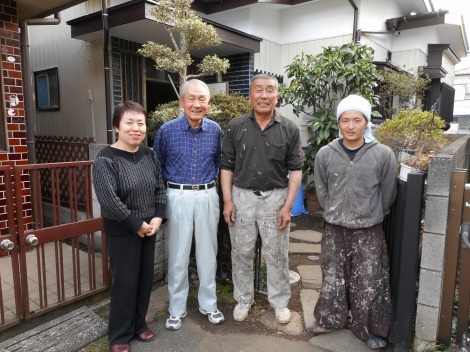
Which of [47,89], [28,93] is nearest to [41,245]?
[28,93]

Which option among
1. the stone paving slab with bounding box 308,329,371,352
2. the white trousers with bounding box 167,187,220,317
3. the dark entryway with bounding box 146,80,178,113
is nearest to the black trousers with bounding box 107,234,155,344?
the white trousers with bounding box 167,187,220,317

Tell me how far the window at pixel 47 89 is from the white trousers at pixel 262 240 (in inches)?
224

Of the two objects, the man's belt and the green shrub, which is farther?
the green shrub

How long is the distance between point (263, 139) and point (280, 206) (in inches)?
22.2

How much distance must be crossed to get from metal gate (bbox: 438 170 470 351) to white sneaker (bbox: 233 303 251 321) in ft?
4.87

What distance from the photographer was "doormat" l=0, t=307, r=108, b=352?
8.29 feet

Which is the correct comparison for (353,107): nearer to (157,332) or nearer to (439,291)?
(439,291)

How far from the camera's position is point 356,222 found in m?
2.44

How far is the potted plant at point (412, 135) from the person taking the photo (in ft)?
10.8

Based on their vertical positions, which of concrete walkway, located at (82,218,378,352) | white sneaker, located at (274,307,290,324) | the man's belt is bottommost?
concrete walkway, located at (82,218,378,352)

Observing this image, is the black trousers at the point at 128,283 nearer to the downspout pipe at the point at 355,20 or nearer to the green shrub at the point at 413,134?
the green shrub at the point at 413,134

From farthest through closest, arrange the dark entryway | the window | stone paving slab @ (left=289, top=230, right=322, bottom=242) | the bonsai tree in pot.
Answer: the dark entryway → the window → the bonsai tree in pot → stone paving slab @ (left=289, top=230, right=322, bottom=242)

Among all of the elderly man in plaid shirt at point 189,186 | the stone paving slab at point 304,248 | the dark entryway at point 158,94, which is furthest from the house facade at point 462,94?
the elderly man in plaid shirt at point 189,186

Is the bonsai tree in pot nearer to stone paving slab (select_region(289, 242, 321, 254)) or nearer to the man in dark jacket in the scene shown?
stone paving slab (select_region(289, 242, 321, 254))
